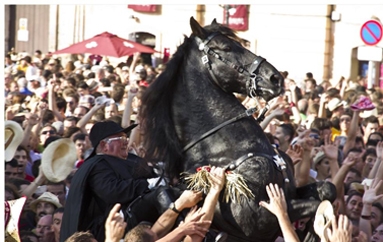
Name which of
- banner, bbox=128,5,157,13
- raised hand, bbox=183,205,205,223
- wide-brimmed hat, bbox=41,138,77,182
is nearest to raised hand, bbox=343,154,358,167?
wide-brimmed hat, bbox=41,138,77,182

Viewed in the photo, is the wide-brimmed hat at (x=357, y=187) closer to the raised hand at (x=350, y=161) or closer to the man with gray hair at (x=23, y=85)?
the raised hand at (x=350, y=161)

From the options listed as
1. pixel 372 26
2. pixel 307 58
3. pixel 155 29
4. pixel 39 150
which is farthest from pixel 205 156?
pixel 155 29

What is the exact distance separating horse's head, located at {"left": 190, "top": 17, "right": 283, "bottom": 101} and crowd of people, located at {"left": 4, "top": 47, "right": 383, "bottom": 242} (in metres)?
0.65

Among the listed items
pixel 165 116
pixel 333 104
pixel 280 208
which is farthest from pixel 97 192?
pixel 333 104

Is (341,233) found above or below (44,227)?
above

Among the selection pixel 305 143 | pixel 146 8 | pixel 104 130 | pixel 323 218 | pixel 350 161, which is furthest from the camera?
pixel 146 8

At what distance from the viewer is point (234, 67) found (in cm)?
742

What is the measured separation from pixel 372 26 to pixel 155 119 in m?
10.7

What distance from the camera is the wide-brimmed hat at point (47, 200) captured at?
30.6ft

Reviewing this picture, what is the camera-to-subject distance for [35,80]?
19.3 meters

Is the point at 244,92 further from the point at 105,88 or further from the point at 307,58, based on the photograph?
the point at 307,58

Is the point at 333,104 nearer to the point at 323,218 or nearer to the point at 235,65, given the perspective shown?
the point at 235,65

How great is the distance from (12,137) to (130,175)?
361 cm

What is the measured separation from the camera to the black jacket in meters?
7.28
